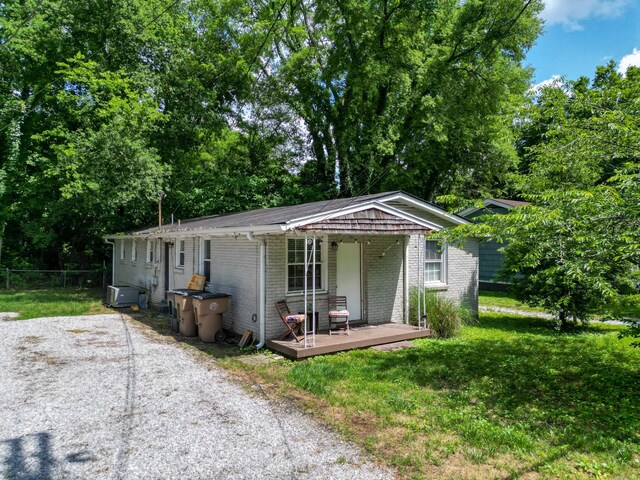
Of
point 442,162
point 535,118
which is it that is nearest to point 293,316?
point 535,118

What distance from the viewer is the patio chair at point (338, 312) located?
379 inches

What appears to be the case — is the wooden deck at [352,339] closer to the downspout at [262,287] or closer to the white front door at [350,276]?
the downspout at [262,287]

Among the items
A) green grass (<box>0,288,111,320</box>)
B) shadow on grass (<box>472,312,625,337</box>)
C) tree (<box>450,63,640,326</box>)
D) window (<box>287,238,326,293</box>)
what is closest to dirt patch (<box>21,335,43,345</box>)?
green grass (<box>0,288,111,320</box>)

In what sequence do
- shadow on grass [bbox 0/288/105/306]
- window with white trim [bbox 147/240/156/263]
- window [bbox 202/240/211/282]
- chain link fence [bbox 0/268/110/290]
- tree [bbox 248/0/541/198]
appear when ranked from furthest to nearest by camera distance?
chain link fence [bbox 0/268/110/290] → tree [bbox 248/0/541/198] → shadow on grass [bbox 0/288/105/306] → window with white trim [bbox 147/240/156/263] → window [bbox 202/240/211/282]

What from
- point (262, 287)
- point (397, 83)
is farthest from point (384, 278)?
point (397, 83)

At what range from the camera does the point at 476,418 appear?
538cm

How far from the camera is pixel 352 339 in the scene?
9.20m

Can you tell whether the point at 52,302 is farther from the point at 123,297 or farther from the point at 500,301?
the point at 500,301

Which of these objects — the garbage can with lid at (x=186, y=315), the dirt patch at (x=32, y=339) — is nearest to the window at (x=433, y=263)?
the garbage can with lid at (x=186, y=315)

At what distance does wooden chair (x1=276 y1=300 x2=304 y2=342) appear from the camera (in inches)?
347

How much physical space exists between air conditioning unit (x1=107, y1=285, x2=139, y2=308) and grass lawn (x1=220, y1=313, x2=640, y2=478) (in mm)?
9189

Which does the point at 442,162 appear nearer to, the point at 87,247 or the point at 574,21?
the point at 574,21

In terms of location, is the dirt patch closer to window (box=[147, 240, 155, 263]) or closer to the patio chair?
window (box=[147, 240, 155, 263])

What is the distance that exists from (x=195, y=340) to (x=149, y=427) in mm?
4963
